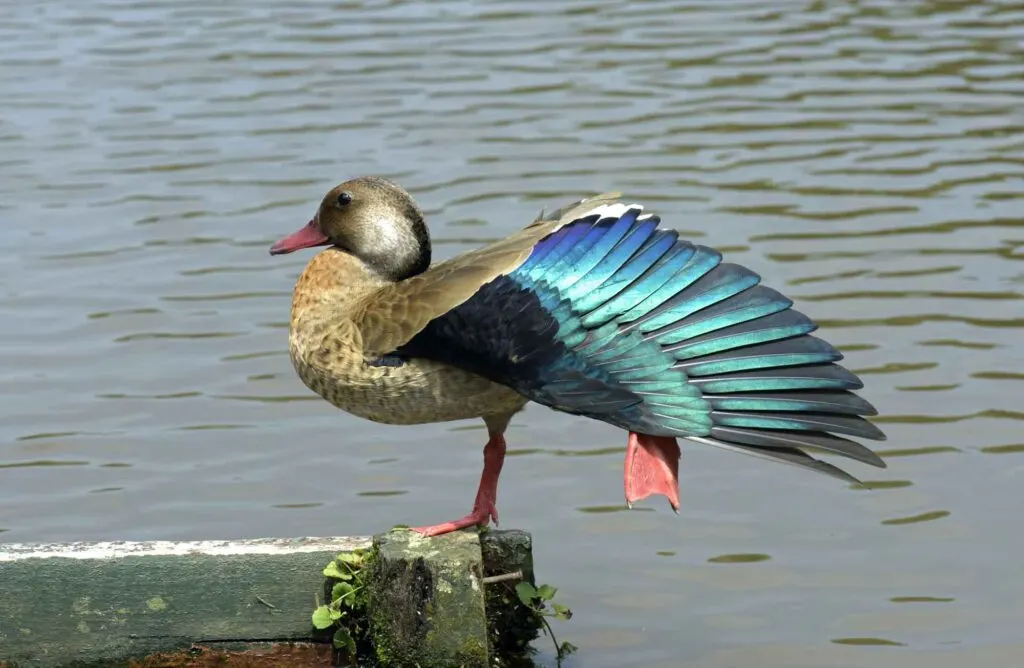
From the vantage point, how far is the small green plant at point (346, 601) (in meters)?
5.59

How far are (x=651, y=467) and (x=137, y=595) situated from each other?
1612 mm

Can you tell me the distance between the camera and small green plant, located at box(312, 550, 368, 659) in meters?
5.59

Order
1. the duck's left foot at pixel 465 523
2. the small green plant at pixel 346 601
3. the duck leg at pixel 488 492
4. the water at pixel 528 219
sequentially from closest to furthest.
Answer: the small green plant at pixel 346 601
the duck's left foot at pixel 465 523
the duck leg at pixel 488 492
the water at pixel 528 219

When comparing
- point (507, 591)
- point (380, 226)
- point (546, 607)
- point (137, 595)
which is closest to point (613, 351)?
point (507, 591)

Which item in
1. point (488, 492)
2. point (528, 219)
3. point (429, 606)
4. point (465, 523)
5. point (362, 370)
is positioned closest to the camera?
point (429, 606)

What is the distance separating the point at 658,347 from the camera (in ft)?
17.7

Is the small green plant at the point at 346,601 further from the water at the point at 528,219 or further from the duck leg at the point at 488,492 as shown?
the water at the point at 528,219

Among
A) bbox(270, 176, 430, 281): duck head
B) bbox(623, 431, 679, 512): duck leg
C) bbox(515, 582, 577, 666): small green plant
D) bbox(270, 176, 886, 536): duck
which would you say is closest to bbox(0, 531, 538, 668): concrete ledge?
bbox(515, 582, 577, 666): small green plant

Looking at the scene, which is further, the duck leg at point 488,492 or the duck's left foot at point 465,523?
the duck leg at point 488,492

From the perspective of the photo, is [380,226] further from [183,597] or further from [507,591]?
[183,597]

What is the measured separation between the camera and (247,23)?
54.8ft

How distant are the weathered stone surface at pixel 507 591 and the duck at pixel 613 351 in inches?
5.0

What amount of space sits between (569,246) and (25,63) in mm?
10975

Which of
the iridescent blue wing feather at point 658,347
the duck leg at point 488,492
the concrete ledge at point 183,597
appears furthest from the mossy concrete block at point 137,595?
the iridescent blue wing feather at point 658,347
